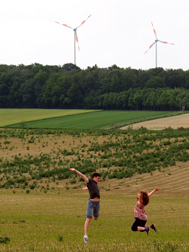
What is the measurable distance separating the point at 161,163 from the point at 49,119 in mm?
79458

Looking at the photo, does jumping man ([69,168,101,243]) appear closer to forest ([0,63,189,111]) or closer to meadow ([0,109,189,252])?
meadow ([0,109,189,252])

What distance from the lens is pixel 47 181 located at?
1802 inches

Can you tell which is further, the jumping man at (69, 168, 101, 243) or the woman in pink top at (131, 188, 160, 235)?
the jumping man at (69, 168, 101, 243)

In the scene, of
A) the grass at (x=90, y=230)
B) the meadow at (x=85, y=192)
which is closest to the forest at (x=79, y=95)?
the meadow at (x=85, y=192)

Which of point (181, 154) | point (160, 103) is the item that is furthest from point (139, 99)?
point (181, 154)

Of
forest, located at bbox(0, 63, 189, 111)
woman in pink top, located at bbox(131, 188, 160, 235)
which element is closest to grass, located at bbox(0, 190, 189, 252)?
woman in pink top, located at bbox(131, 188, 160, 235)

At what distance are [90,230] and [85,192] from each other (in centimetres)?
2355

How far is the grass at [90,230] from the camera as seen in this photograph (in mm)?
11797

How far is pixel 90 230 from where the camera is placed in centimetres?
1594

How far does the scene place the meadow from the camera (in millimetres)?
13297

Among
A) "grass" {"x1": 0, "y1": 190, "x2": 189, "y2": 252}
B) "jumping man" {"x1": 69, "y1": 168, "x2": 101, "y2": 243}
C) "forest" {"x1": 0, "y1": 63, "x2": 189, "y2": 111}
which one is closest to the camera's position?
"grass" {"x1": 0, "y1": 190, "x2": 189, "y2": 252}

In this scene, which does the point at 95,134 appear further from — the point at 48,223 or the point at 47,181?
the point at 48,223

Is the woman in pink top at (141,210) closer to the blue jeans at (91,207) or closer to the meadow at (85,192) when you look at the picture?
the meadow at (85,192)

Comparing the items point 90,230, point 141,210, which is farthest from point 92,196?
point 90,230
